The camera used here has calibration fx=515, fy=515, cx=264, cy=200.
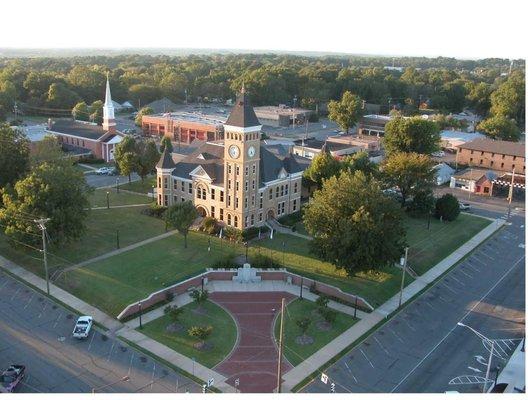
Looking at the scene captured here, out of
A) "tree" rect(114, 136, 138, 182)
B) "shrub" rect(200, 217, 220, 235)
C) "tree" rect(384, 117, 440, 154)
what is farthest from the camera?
"tree" rect(384, 117, 440, 154)

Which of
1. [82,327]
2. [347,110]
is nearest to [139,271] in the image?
[82,327]

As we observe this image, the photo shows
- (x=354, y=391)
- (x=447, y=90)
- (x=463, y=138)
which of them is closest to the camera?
(x=354, y=391)

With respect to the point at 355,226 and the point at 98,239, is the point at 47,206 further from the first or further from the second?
the point at 355,226

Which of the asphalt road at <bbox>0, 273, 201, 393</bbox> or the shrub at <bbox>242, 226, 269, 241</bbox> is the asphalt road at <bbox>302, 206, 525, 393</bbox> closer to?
the asphalt road at <bbox>0, 273, 201, 393</bbox>

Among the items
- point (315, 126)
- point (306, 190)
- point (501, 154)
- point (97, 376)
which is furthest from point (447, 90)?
point (97, 376)

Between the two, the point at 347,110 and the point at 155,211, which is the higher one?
the point at 347,110

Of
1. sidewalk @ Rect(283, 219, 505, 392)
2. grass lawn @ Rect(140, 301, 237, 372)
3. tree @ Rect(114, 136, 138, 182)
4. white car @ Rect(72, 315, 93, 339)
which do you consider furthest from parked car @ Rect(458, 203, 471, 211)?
white car @ Rect(72, 315, 93, 339)

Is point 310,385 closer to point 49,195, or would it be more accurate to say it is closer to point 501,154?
point 49,195
